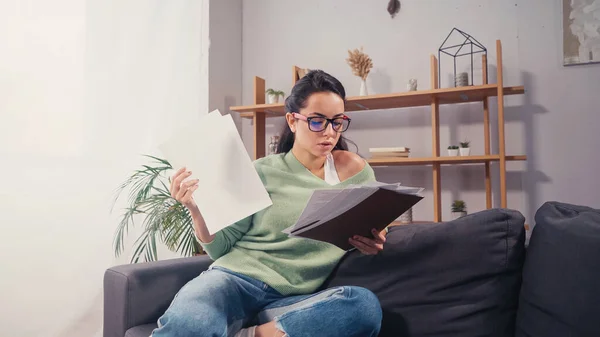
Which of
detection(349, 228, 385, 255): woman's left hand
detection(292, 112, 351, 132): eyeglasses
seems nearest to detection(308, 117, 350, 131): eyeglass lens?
detection(292, 112, 351, 132): eyeglasses

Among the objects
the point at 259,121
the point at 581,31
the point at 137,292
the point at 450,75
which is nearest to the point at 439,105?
the point at 450,75

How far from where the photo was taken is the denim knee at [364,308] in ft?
3.73

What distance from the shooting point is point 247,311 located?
1.28 m

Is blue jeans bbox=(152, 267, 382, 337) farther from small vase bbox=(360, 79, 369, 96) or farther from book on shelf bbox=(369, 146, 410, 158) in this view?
small vase bbox=(360, 79, 369, 96)

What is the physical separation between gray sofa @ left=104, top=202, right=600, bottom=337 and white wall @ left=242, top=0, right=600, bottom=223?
1.65 meters

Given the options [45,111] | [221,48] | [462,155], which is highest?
[221,48]

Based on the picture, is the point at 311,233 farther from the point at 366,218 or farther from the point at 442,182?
the point at 442,182

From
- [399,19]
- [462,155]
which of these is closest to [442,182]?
[462,155]

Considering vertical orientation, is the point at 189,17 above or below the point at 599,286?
above

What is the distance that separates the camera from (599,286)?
953 millimetres

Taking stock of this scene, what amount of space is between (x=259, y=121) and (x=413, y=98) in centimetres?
100

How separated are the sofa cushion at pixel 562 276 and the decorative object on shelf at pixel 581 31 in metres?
1.84

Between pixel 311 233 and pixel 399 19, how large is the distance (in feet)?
7.48

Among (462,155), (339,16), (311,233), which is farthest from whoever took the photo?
(339,16)
